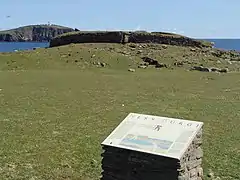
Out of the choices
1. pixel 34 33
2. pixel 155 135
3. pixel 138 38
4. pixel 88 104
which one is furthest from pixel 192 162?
pixel 34 33

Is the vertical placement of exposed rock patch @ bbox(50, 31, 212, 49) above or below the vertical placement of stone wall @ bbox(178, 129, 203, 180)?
above

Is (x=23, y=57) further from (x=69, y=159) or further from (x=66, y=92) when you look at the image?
(x=69, y=159)

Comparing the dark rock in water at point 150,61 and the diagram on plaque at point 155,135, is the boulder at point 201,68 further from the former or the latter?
the diagram on plaque at point 155,135

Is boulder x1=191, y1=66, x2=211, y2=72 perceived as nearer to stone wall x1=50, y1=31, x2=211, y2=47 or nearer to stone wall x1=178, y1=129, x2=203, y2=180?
stone wall x1=50, y1=31, x2=211, y2=47

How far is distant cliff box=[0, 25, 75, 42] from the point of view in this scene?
174625mm

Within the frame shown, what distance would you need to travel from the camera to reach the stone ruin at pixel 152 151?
19.3ft

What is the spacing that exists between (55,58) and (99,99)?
14.1 m

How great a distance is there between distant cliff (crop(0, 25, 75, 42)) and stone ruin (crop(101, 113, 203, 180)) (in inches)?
6583

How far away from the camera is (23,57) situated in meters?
30.3

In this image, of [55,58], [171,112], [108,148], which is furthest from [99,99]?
[55,58]

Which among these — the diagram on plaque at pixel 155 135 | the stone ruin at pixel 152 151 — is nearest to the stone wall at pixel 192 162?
the stone ruin at pixel 152 151

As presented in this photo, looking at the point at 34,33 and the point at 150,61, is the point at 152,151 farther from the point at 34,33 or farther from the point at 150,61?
the point at 34,33

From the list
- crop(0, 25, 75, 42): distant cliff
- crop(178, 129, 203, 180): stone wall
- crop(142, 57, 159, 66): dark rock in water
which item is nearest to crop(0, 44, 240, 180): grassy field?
crop(142, 57, 159, 66): dark rock in water

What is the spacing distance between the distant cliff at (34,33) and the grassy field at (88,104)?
143 m
